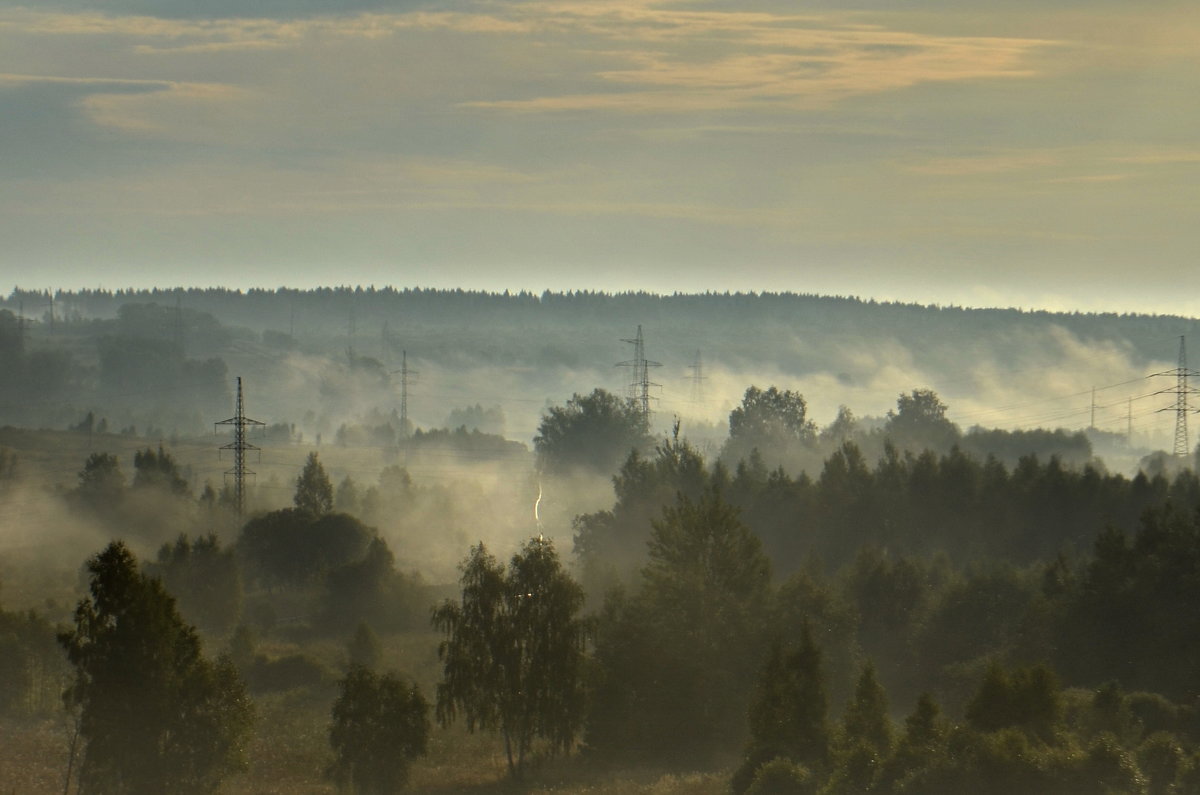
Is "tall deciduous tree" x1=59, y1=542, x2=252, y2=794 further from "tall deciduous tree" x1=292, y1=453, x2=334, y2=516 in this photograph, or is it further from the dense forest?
"tall deciduous tree" x1=292, y1=453, x2=334, y2=516

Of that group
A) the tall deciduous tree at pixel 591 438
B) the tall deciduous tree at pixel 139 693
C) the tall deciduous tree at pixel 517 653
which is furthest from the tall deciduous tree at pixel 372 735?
the tall deciduous tree at pixel 591 438

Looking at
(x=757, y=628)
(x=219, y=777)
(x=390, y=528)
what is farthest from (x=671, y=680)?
(x=390, y=528)

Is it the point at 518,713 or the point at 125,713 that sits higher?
the point at 125,713

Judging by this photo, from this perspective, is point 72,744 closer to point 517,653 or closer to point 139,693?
point 139,693

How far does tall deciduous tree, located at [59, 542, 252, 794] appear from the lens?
130ft

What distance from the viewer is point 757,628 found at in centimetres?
6506

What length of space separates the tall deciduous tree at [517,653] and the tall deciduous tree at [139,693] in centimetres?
1404

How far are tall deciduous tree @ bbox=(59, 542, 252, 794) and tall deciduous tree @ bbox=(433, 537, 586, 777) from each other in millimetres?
14036

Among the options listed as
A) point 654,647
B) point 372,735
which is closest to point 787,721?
point 654,647

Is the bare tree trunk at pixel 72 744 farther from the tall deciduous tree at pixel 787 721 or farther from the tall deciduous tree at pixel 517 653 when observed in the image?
the tall deciduous tree at pixel 787 721

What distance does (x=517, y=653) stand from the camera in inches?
2174

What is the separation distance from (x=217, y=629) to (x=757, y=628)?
37.5 metres

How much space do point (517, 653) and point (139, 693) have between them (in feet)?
60.0

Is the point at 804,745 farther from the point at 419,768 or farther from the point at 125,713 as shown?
the point at 125,713
